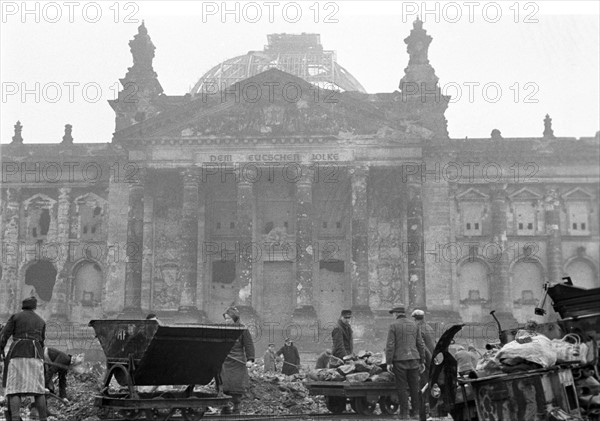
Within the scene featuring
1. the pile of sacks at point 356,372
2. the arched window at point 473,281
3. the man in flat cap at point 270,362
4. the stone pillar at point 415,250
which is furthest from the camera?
the arched window at point 473,281

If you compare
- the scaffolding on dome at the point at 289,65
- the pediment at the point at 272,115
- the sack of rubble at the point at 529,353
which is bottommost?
the sack of rubble at the point at 529,353

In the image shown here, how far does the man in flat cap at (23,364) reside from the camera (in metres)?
10.9

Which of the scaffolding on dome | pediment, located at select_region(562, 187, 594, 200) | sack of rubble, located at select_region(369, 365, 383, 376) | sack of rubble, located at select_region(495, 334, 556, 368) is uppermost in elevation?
the scaffolding on dome

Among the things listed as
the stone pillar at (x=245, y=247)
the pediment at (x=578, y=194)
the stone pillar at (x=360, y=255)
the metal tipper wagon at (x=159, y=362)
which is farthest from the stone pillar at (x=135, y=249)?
the metal tipper wagon at (x=159, y=362)

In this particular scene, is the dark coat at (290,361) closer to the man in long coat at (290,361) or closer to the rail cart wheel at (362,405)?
the man in long coat at (290,361)

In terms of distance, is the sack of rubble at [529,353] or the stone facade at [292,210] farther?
the stone facade at [292,210]

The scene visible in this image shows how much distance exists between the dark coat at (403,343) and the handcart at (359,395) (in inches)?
21.8

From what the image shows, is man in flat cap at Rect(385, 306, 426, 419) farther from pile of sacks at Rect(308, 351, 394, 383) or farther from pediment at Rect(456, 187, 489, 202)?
pediment at Rect(456, 187, 489, 202)

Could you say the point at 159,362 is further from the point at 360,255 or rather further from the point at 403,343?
the point at 360,255

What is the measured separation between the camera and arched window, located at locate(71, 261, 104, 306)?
124 ft

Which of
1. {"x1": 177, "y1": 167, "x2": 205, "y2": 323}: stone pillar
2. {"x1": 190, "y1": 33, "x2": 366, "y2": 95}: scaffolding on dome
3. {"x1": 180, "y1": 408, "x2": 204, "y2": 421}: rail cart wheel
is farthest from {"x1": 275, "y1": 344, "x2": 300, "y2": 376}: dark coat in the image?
{"x1": 190, "y1": 33, "x2": 366, "y2": 95}: scaffolding on dome

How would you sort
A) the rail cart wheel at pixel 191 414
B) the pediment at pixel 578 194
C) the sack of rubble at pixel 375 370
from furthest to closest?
the pediment at pixel 578 194 < the sack of rubble at pixel 375 370 < the rail cart wheel at pixel 191 414

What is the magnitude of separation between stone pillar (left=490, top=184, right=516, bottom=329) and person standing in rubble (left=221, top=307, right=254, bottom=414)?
78.2 ft

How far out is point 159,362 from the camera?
11078 mm
